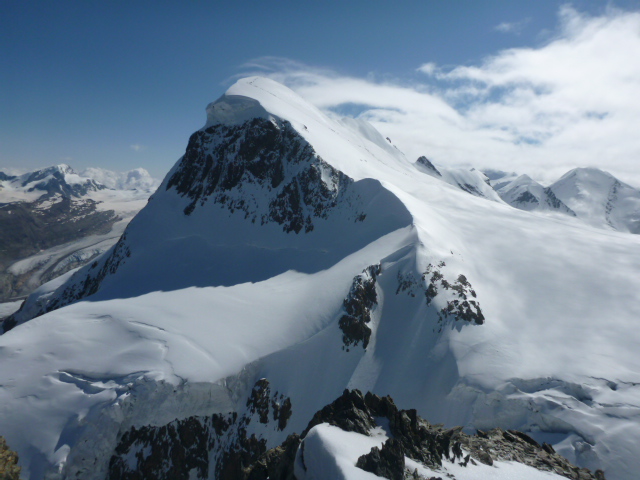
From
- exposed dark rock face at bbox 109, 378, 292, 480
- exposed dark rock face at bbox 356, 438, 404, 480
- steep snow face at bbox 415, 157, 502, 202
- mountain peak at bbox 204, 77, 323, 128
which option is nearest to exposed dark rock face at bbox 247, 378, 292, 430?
exposed dark rock face at bbox 109, 378, 292, 480

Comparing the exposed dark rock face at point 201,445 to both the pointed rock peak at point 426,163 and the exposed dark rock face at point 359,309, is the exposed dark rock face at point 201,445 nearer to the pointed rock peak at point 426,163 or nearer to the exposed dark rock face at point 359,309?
the exposed dark rock face at point 359,309

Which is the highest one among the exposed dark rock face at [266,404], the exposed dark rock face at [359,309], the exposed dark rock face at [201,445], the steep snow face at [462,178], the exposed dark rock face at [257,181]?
the steep snow face at [462,178]

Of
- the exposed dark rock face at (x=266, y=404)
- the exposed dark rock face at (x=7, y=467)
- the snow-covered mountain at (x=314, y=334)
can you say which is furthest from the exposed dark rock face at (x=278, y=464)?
the exposed dark rock face at (x=266, y=404)

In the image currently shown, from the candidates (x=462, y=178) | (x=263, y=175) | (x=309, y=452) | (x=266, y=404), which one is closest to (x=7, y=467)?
(x=309, y=452)

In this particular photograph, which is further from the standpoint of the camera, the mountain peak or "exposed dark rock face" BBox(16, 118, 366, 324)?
the mountain peak

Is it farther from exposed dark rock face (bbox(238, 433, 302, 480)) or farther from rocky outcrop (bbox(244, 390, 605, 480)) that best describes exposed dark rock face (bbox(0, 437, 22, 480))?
rocky outcrop (bbox(244, 390, 605, 480))

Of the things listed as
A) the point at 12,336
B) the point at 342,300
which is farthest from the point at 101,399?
the point at 342,300

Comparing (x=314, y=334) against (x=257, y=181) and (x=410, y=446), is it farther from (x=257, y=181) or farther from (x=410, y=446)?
(x=257, y=181)
